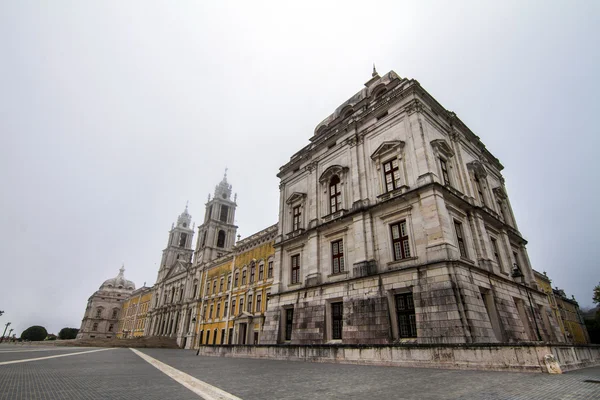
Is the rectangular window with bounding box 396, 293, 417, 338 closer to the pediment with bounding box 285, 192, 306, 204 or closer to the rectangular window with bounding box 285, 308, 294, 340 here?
the rectangular window with bounding box 285, 308, 294, 340

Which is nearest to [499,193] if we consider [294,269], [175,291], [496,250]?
[496,250]

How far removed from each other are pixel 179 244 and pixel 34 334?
7234cm

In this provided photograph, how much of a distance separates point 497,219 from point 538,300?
256 inches

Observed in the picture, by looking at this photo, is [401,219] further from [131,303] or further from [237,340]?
[131,303]

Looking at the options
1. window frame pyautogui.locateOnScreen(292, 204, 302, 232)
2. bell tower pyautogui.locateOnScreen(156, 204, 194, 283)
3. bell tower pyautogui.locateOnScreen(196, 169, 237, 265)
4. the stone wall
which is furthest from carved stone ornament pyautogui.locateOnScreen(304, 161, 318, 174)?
bell tower pyautogui.locateOnScreen(156, 204, 194, 283)

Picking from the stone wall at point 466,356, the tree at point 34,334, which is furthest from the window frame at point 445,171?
the tree at point 34,334

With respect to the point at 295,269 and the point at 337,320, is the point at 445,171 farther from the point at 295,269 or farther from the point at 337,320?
the point at 295,269

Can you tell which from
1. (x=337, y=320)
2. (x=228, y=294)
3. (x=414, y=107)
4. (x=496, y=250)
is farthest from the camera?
(x=228, y=294)

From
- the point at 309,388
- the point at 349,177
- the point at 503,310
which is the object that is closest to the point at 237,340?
the point at 349,177

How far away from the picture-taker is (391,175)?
791 inches

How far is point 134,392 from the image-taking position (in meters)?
5.65

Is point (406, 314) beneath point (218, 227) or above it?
beneath

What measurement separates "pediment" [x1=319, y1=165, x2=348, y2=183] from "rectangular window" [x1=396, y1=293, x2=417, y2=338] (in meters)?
9.98

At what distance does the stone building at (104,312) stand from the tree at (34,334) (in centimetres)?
1992
